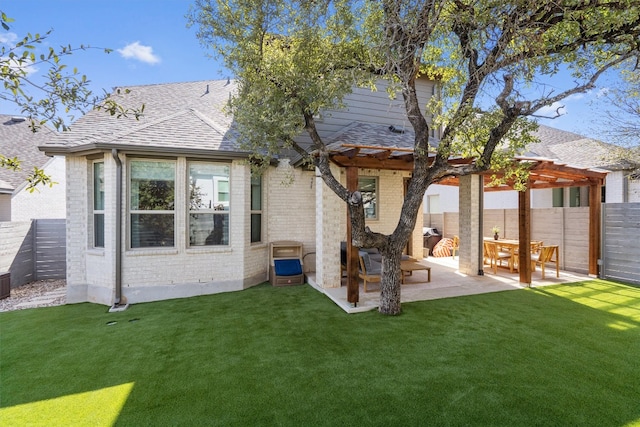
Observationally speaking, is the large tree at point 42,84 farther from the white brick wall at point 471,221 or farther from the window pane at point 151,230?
the white brick wall at point 471,221

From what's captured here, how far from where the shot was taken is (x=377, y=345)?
4.62 metres

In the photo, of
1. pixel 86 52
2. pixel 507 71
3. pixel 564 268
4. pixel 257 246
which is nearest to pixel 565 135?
pixel 564 268

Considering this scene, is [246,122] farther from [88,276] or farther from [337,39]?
[88,276]

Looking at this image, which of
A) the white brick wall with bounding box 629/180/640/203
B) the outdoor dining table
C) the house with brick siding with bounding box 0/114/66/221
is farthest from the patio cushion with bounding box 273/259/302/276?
the white brick wall with bounding box 629/180/640/203

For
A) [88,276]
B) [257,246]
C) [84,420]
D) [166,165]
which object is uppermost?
[166,165]

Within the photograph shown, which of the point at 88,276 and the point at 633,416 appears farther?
the point at 88,276

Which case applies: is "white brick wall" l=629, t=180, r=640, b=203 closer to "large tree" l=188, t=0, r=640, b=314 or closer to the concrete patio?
the concrete patio

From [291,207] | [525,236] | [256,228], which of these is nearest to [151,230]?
[256,228]

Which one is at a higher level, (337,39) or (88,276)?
(337,39)

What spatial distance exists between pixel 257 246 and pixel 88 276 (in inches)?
159

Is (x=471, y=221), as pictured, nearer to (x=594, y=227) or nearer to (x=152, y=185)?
(x=594, y=227)

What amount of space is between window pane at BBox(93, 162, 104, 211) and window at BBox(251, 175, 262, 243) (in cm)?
357

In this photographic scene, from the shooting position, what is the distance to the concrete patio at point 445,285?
22.4 ft

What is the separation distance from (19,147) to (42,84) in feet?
52.2
